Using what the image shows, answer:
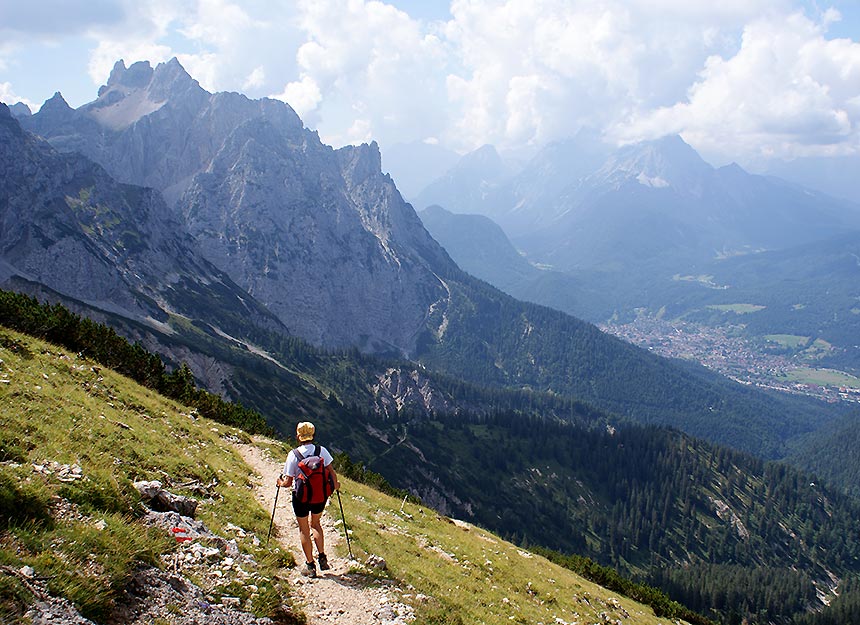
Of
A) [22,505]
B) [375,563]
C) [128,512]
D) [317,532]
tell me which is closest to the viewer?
[22,505]

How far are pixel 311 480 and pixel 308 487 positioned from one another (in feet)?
0.79

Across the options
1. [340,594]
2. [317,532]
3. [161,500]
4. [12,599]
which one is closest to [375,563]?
[317,532]

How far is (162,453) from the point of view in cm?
2445

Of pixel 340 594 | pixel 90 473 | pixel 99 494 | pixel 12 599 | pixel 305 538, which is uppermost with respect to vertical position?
pixel 12 599

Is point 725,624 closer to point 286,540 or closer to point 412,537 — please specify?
point 412,537

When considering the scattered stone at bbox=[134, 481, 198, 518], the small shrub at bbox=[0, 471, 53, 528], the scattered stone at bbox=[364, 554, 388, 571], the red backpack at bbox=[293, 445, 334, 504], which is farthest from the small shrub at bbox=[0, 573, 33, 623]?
the scattered stone at bbox=[364, 554, 388, 571]

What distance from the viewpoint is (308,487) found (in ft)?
56.3

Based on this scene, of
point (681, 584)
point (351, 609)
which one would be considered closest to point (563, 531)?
point (681, 584)

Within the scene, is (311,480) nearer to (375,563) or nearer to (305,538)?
(305,538)

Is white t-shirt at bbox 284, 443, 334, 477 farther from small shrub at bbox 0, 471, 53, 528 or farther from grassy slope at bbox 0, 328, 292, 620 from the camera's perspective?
small shrub at bbox 0, 471, 53, 528

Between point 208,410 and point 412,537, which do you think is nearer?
point 412,537

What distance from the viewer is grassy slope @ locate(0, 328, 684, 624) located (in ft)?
36.0

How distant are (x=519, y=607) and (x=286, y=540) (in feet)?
39.1

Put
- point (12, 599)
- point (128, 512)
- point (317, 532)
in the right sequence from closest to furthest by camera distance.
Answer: point (12, 599) → point (128, 512) → point (317, 532)
